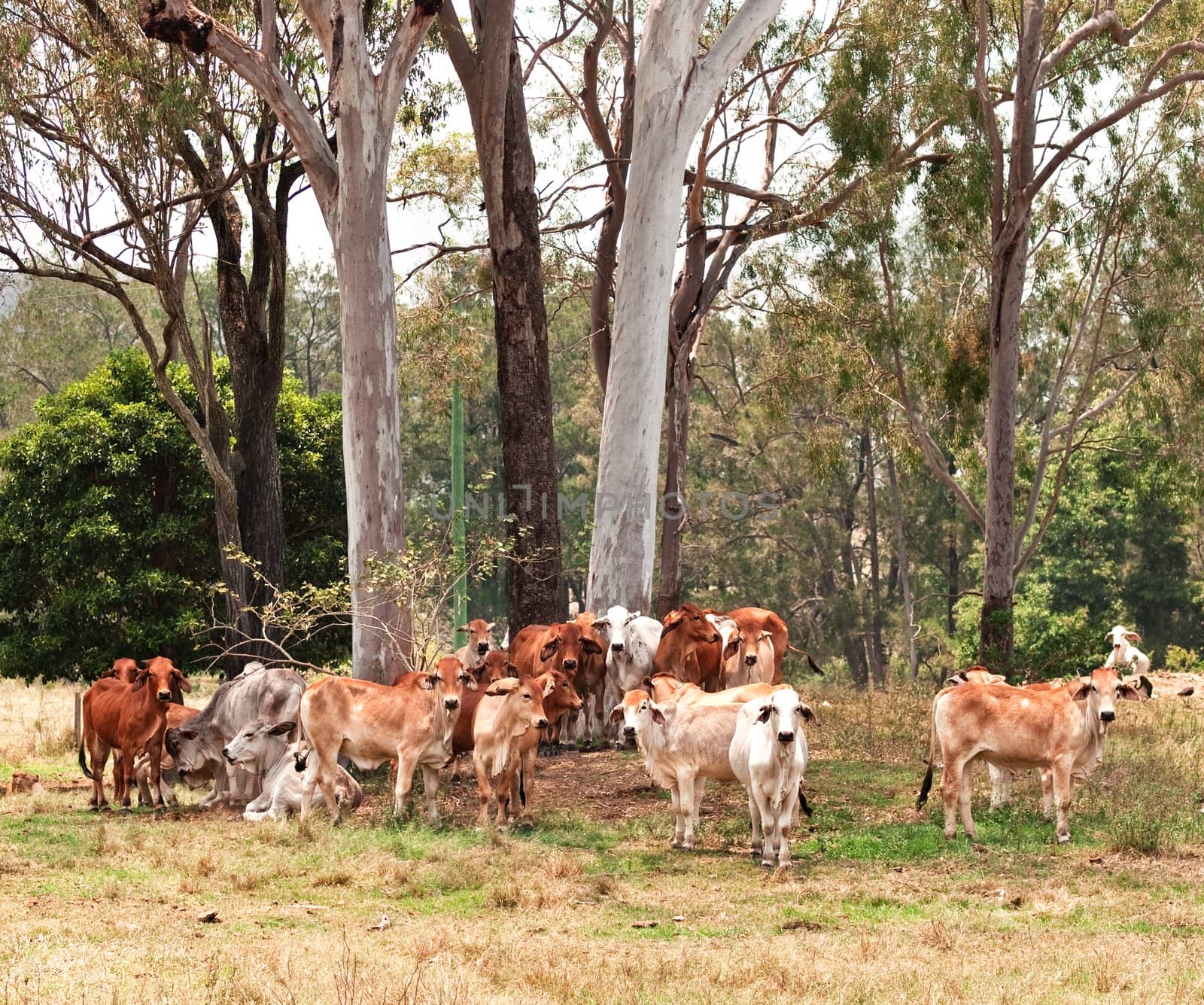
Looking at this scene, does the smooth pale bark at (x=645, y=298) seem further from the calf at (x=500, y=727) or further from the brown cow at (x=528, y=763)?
the calf at (x=500, y=727)

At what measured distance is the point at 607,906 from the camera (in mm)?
8977

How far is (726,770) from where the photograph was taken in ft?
34.3

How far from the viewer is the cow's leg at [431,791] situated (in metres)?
11.3

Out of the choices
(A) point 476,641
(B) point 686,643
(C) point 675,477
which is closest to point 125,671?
(A) point 476,641

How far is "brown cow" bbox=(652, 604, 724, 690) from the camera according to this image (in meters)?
14.5

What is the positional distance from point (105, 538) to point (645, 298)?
7958 mm

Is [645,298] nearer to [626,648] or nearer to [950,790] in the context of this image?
[626,648]

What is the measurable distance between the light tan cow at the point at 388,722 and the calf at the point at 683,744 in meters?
1.44

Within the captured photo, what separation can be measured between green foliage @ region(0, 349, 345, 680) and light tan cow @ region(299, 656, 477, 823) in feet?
27.6

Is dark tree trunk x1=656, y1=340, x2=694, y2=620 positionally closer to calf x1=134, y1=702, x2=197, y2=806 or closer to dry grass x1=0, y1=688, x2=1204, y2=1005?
dry grass x1=0, y1=688, x2=1204, y2=1005

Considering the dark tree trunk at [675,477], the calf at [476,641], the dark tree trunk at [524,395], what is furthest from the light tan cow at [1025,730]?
the dark tree trunk at [675,477]

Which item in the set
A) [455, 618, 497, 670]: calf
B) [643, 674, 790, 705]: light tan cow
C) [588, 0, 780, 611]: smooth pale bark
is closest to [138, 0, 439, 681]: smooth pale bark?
[455, 618, 497, 670]: calf

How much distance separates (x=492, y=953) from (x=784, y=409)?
19.6m

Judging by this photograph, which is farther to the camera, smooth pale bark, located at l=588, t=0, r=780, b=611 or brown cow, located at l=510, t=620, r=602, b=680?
smooth pale bark, located at l=588, t=0, r=780, b=611
